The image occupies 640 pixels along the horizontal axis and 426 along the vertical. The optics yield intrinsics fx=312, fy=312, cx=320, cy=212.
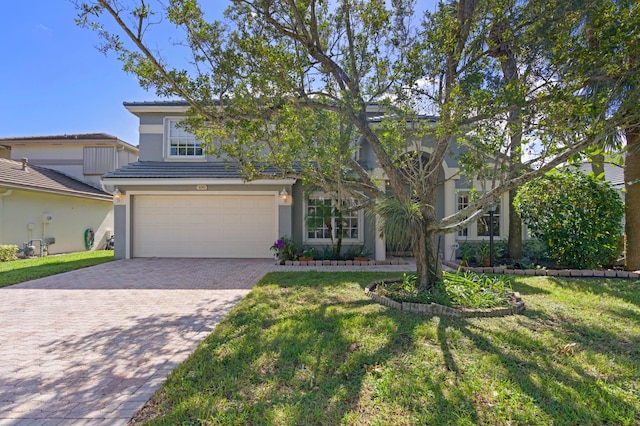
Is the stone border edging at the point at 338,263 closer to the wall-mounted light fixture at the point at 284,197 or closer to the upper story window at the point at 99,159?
the wall-mounted light fixture at the point at 284,197

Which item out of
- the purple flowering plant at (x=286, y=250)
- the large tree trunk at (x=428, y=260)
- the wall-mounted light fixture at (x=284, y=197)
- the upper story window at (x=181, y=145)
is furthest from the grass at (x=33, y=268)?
the large tree trunk at (x=428, y=260)

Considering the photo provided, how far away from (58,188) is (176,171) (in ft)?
23.9

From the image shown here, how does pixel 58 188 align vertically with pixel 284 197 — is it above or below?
above

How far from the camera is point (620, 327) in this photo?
15.5ft

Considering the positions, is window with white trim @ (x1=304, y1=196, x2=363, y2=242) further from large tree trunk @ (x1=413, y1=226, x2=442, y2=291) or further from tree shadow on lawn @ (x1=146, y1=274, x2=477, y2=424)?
A: tree shadow on lawn @ (x1=146, y1=274, x2=477, y2=424)

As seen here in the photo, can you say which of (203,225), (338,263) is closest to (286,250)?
(338,263)

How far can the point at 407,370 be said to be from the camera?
11.4 ft

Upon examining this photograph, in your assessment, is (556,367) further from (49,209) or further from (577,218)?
(49,209)

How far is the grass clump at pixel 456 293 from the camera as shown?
221 inches

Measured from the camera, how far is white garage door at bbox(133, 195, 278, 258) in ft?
40.8

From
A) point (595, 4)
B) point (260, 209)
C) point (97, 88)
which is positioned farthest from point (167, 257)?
point (595, 4)

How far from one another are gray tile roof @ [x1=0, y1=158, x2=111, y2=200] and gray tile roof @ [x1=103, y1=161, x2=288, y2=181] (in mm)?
4620

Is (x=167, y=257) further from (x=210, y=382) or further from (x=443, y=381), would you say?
(x=443, y=381)

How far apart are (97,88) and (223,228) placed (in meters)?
6.30
